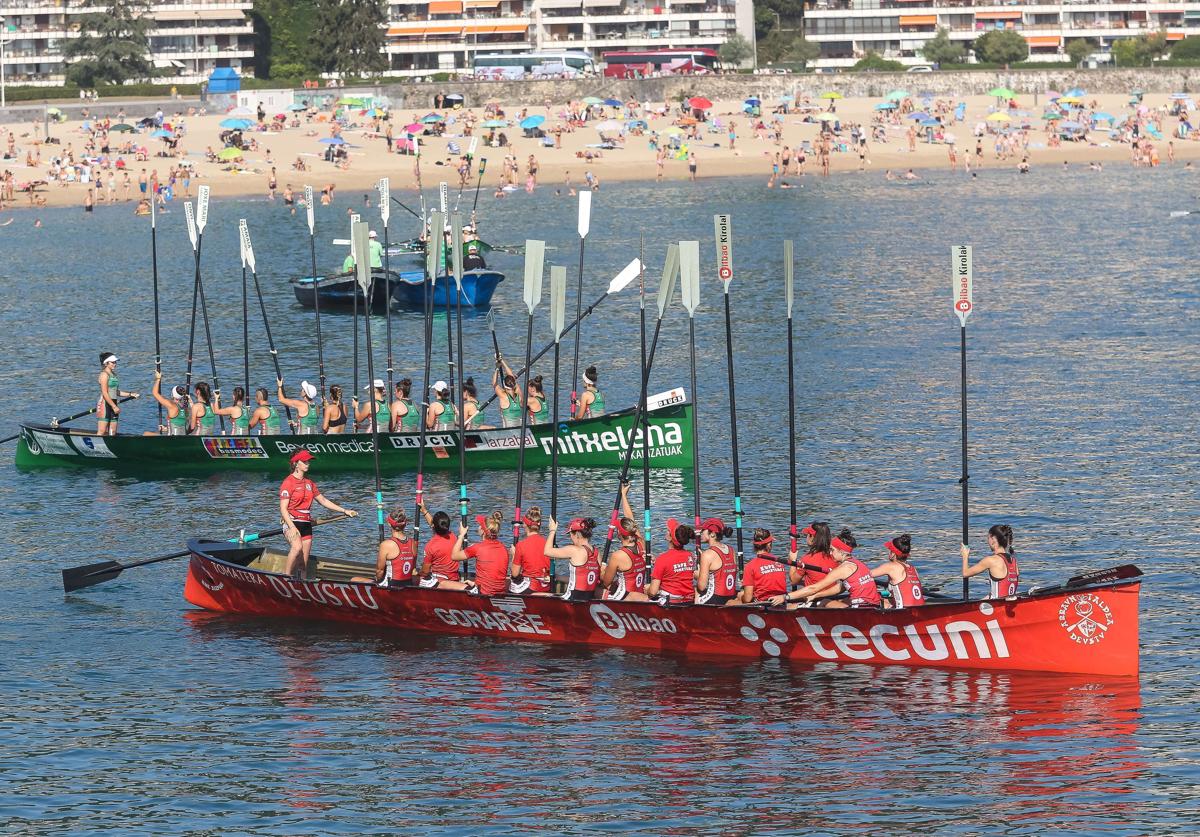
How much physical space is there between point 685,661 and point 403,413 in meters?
14.5

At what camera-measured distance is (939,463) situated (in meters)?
39.3

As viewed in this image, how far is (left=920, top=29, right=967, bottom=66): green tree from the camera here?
151625 mm

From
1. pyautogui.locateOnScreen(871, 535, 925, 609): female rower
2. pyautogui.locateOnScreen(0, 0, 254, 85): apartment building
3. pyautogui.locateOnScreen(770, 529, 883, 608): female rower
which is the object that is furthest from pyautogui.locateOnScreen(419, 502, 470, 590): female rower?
pyautogui.locateOnScreen(0, 0, 254, 85): apartment building

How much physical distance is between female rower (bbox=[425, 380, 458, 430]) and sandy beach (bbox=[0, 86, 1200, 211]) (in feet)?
218

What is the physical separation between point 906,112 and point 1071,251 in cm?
5082

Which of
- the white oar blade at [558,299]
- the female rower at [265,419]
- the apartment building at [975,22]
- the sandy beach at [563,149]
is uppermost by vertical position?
the apartment building at [975,22]

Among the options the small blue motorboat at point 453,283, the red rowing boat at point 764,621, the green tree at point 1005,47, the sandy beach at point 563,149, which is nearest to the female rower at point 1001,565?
the red rowing boat at point 764,621

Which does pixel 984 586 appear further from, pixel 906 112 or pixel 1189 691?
pixel 906 112

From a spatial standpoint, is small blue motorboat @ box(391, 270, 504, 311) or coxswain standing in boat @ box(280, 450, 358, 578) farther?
small blue motorboat @ box(391, 270, 504, 311)

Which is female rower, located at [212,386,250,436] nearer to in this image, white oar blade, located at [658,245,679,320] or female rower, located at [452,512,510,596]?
female rower, located at [452,512,510,596]

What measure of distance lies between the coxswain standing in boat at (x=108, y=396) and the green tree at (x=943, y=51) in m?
122

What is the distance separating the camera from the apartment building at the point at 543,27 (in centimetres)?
15675

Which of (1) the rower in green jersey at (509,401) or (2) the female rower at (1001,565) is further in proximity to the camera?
(1) the rower in green jersey at (509,401)

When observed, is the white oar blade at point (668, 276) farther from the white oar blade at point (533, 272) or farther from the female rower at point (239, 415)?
the female rower at point (239, 415)
